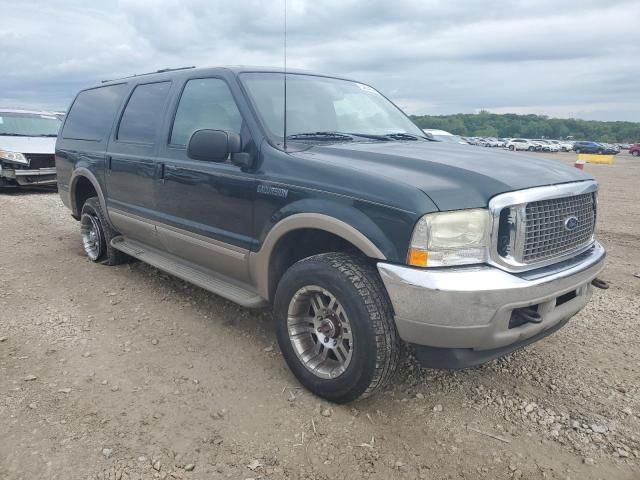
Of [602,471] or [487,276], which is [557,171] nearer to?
[487,276]

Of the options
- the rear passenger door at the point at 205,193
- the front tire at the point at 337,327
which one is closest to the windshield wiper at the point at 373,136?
the rear passenger door at the point at 205,193

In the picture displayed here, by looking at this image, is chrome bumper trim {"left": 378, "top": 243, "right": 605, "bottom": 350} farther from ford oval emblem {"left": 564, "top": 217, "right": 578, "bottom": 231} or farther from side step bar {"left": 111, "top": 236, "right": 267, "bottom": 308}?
side step bar {"left": 111, "top": 236, "right": 267, "bottom": 308}

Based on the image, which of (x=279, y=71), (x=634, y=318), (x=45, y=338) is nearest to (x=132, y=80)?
(x=279, y=71)

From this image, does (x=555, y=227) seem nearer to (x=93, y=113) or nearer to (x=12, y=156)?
(x=93, y=113)

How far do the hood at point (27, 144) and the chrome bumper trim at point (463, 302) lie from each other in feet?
33.3

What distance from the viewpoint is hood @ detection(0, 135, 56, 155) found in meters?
10.3

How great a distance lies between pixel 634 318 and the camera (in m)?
4.17

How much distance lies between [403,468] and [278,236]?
1.45m

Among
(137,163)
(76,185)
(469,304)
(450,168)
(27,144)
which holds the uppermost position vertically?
(450,168)

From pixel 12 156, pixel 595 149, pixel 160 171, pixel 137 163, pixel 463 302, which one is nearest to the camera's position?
pixel 463 302

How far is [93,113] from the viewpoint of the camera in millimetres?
5355

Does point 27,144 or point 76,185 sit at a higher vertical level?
point 27,144

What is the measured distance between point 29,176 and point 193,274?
8.34 meters

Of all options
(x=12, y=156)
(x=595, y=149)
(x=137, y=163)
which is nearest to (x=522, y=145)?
(x=595, y=149)
